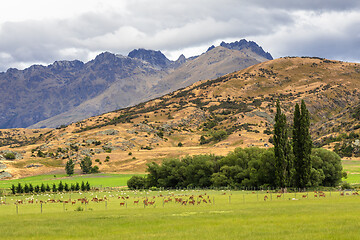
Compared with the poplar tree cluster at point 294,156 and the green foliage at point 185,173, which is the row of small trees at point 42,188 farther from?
the poplar tree cluster at point 294,156

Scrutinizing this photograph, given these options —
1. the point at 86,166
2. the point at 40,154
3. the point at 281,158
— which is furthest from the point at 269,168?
the point at 40,154

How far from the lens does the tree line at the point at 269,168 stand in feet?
271

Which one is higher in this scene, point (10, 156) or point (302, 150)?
point (10, 156)

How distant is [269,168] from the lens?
93562mm

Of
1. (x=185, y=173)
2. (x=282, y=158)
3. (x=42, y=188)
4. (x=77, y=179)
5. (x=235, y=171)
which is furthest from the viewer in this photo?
(x=77, y=179)

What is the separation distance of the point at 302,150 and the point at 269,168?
1211 cm

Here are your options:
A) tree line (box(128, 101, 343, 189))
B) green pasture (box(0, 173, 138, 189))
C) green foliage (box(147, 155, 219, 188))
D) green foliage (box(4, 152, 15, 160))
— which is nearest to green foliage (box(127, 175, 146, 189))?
tree line (box(128, 101, 343, 189))

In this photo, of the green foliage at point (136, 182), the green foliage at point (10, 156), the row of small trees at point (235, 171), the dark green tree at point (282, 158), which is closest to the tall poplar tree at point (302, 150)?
the dark green tree at point (282, 158)

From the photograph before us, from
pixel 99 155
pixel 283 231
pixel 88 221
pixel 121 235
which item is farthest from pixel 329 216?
pixel 99 155

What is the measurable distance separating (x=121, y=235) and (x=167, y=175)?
87.3 meters

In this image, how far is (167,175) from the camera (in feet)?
393

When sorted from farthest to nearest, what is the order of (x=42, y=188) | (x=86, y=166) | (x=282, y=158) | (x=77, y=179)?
(x=86, y=166), (x=77, y=179), (x=42, y=188), (x=282, y=158)

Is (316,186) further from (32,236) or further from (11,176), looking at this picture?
(11,176)

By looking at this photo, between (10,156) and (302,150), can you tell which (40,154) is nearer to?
(10,156)
